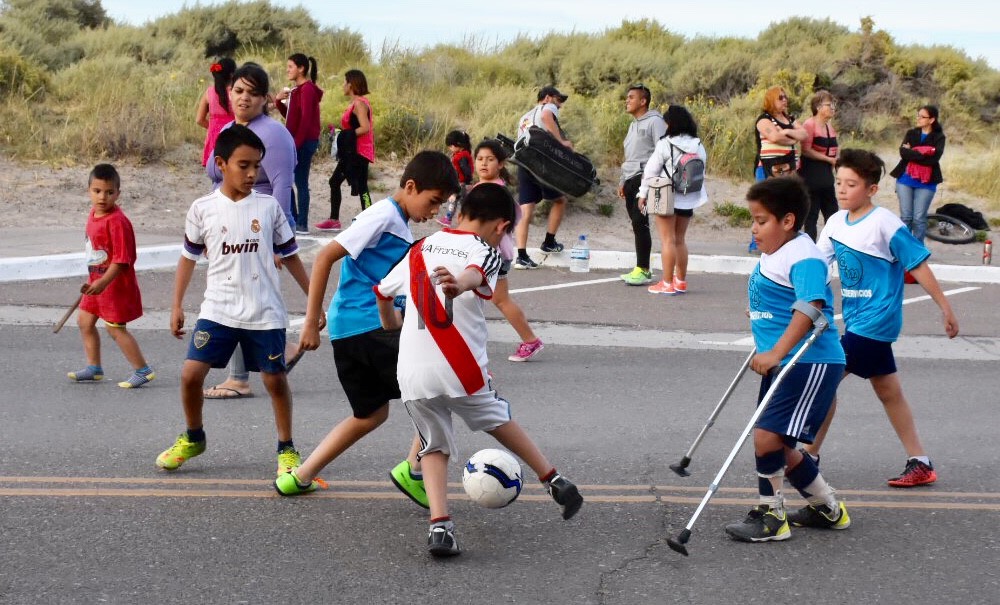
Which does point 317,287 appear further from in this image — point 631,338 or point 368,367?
point 631,338

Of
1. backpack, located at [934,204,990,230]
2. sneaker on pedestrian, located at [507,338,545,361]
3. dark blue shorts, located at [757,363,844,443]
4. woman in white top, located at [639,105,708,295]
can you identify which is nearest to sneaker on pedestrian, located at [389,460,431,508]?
dark blue shorts, located at [757,363,844,443]

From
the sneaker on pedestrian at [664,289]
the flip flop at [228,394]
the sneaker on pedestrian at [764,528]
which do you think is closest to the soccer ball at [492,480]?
the sneaker on pedestrian at [764,528]

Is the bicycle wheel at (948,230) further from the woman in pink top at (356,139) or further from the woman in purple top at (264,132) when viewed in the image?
the woman in purple top at (264,132)

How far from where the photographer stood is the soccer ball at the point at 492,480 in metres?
4.93

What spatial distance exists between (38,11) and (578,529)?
25.9m

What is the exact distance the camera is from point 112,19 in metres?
30.7

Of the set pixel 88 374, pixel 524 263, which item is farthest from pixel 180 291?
pixel 524 263

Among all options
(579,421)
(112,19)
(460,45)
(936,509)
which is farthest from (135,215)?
(112,19)

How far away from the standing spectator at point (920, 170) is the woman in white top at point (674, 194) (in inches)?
162

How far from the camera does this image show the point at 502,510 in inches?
218

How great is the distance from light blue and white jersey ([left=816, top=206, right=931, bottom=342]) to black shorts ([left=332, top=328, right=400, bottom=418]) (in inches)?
88.8

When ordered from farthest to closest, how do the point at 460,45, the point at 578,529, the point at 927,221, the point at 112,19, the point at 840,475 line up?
the point at 112,19, the point at 460,45, the point at 927,221, the point at 840,475, the point at 578,529

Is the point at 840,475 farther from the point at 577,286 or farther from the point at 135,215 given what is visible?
the point at 135,215

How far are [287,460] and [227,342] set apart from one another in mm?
605
